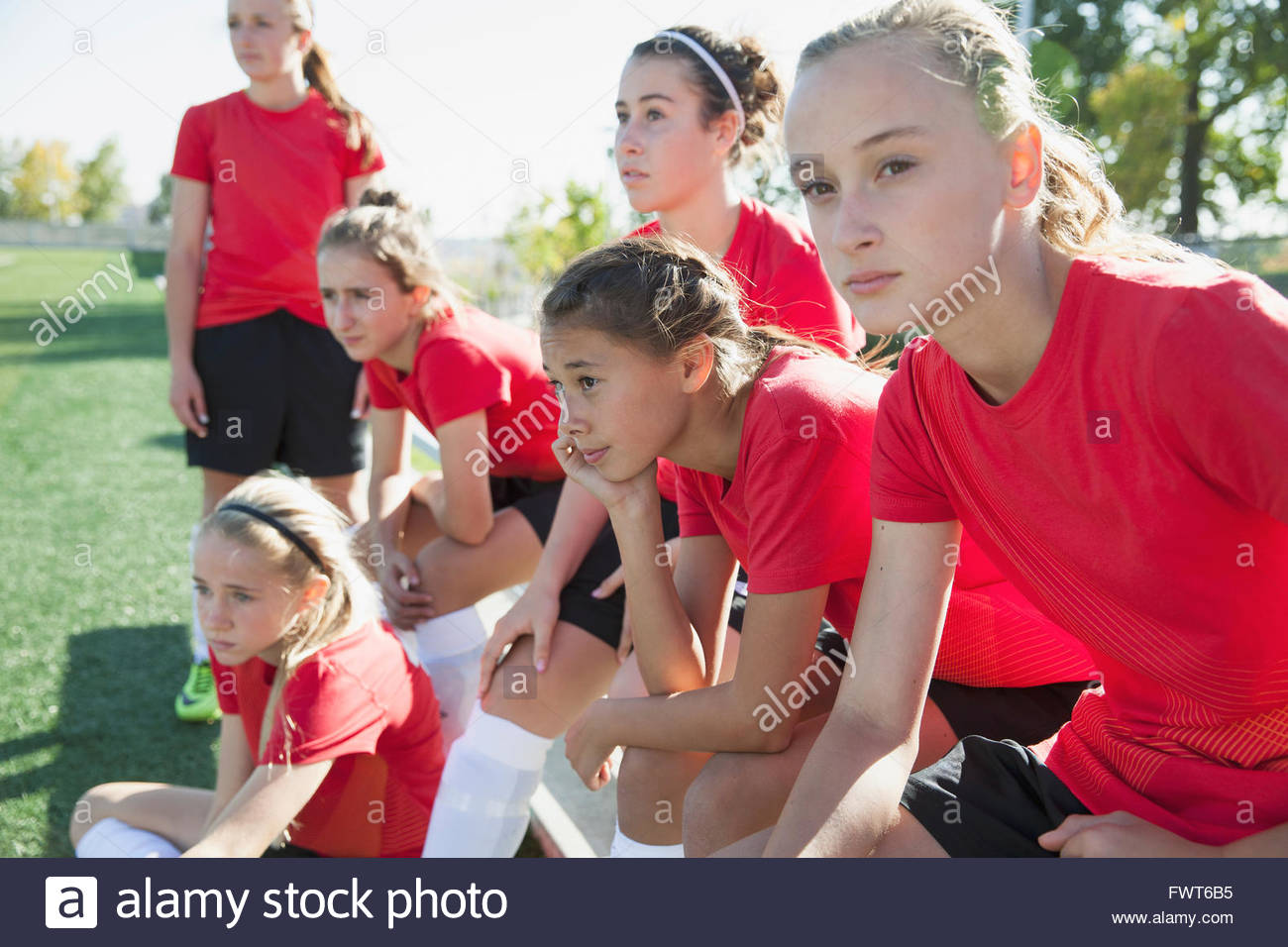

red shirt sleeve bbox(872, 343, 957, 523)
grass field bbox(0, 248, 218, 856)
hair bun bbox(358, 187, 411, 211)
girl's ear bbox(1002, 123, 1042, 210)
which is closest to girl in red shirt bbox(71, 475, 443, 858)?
grass field bbox(0, 248, 218, 856)

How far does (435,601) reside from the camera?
295 cm

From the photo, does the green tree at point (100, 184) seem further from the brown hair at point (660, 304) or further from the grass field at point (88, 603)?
the brown hair at point (660, 304)

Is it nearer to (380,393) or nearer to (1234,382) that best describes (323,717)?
(380,393)

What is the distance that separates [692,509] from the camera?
2.16 meters

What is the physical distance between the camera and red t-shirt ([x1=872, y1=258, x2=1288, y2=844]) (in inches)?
46.3

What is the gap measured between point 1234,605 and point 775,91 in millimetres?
1918

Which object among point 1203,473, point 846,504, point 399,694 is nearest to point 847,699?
point 846,504

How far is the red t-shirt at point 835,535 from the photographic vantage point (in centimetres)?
176

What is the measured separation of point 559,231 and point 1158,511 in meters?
11.2

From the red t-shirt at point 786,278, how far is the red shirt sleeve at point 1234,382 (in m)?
1.21

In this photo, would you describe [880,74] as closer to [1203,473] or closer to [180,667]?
[1203,473]

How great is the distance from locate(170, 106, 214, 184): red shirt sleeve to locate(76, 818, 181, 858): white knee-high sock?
7.04 ft

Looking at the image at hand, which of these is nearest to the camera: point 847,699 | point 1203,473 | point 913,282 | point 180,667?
Result: point 1203,473

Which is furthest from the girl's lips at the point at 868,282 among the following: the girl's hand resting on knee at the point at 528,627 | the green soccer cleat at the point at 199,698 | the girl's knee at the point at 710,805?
the green soccer cleat at the point at 199,698
